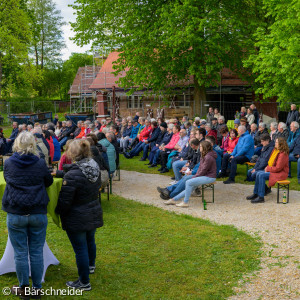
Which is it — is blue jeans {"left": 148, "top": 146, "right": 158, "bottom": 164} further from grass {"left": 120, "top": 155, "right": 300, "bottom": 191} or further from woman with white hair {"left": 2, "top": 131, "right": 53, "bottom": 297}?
woman with white hair {"left": 2, "top": 131, "right": 53, "bottom": 297}

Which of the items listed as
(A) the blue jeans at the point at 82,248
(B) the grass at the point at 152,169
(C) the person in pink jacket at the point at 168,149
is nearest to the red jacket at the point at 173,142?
(C) the person in pink jacket at the point at 168,149

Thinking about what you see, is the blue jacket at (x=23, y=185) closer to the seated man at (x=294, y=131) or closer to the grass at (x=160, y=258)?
the grass at (x=160, y=258)

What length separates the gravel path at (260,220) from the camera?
17.1 feet

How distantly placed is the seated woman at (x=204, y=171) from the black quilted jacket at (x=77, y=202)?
448 cm

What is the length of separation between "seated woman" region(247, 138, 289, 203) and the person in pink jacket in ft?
13.1

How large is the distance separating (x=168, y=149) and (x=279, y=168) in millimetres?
4542

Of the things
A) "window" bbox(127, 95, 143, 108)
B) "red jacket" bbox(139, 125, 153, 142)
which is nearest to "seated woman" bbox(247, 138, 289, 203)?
"red jacket" bbox(139, 125, 153, 142)

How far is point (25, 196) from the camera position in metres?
4.36

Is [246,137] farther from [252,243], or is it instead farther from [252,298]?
[252,298]

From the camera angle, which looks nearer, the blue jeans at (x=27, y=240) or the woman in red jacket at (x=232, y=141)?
the blue jeans at (x=27, y=240)

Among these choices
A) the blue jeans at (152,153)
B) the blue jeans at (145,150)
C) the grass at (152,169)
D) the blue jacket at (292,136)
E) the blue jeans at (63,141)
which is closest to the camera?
the grass at (152,169)

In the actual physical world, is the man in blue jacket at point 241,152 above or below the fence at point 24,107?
below

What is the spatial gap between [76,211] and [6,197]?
759 millimetres

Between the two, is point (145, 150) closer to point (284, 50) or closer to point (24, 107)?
point (284, 50)
